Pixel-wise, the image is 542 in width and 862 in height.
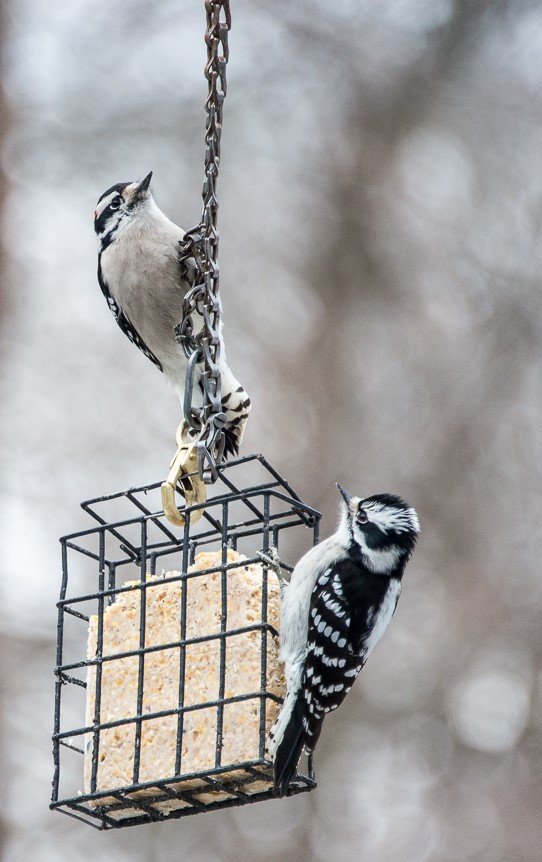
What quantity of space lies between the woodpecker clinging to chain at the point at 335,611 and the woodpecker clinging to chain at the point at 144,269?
0.79 metres

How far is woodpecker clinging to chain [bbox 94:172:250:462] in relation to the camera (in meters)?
6.48

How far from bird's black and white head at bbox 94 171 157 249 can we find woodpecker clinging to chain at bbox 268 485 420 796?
165 cm

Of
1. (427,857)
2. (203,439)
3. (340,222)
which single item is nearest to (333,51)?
(340,222)

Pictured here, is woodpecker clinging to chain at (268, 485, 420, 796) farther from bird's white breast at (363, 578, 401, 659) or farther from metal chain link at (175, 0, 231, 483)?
metal chain link at (175, 0, 231, 483)

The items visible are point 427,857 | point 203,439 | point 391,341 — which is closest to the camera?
point 203,439

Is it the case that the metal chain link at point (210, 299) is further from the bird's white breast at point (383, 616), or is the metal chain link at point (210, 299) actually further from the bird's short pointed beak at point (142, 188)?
the bird's short pointed beak at point (142, 188)

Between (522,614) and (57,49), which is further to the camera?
(57,49)

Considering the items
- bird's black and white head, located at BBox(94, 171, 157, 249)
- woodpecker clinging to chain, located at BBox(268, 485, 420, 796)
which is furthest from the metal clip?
bird's black and white head, located at BBox(94, 171, 157, 249)

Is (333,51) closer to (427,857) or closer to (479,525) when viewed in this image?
(479,525)

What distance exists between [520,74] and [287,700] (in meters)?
7.59

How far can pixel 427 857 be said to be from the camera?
30.5 ft

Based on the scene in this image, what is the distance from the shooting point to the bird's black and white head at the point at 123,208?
21.7ft

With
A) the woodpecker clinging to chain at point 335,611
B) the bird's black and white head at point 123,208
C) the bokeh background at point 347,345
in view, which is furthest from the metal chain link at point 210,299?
the bokeh background at point 347,345

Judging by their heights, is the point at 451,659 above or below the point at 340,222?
below
